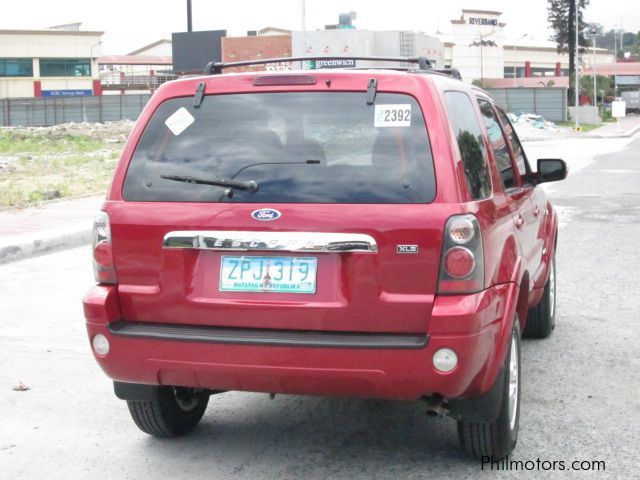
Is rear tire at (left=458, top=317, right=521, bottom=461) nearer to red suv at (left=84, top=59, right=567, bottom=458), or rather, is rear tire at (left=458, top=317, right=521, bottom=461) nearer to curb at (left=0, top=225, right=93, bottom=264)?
red suv at (left=84, top=59, right=567, bottom=458)

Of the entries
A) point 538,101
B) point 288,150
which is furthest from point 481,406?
point 538,101

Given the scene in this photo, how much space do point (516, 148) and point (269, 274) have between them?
273cm

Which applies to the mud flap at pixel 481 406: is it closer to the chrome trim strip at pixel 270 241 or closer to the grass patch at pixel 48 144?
the chrome trim strip at pixel 270 241

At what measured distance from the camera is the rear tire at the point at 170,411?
4863 mm

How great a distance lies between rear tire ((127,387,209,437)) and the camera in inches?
191

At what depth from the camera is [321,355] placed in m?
4.10

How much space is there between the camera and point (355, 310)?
412 cm

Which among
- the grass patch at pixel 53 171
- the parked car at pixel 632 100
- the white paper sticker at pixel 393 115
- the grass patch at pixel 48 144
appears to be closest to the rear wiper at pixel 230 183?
the white paper sticker at pixel 393 115

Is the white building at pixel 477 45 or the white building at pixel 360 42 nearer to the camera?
the white building at pixel 360 42

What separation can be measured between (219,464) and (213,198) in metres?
1.27

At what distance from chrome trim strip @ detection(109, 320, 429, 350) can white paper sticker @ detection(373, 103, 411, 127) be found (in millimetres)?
875

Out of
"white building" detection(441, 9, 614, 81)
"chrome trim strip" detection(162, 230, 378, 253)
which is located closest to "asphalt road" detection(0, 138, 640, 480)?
"chrome trim strip" detection(162, 230, 378, 253)

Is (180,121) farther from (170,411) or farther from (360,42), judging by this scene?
(360,42)

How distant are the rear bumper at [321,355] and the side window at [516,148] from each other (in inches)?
76.1
